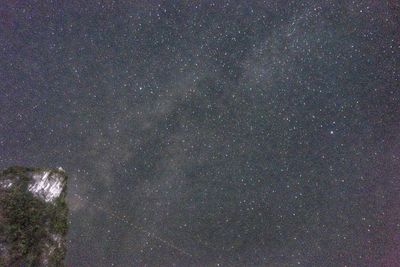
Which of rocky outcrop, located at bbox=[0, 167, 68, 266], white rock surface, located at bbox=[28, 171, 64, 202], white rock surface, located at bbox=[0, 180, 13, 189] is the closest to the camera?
rocky outcrop, located at bbox=[0, 167, 68, 266]

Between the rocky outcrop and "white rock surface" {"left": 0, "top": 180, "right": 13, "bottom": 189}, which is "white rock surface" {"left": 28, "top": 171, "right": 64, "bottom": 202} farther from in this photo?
"white rock surface" {"left": 0, "top": 180, "right": 13, "bottom": 189}

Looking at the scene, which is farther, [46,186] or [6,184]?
[46,186]

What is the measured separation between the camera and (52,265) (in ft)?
46.4

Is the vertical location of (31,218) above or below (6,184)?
below

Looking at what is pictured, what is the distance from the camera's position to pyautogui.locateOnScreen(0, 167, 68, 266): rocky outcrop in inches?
530

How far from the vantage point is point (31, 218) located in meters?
14.2

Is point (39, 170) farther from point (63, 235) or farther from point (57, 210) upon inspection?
point (63, 235)

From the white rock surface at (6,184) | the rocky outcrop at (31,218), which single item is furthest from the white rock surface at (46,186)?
the white rock surface at (6,184)

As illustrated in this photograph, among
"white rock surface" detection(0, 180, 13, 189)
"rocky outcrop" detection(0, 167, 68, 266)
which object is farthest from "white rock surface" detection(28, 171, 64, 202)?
"white rock surface" detection(0, 180, 13, 189)

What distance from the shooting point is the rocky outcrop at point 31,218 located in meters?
13.5

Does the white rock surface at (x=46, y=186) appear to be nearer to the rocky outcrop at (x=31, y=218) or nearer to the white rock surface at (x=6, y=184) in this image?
the rocky outcrop at (x=31, y=218)

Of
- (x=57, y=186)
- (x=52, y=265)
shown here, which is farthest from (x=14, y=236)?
(x=57, y=186)

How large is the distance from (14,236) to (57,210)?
1923 mm

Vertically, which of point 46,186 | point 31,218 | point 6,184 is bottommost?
point 31,218
